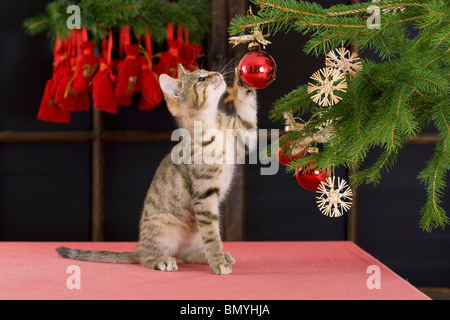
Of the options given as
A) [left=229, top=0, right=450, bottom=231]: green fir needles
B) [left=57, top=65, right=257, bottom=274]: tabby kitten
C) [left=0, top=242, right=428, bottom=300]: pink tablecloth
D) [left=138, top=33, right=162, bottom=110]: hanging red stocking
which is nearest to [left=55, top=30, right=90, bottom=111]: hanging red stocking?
[left=138, top=33, right=162, bottom=110]: hanging red stocking

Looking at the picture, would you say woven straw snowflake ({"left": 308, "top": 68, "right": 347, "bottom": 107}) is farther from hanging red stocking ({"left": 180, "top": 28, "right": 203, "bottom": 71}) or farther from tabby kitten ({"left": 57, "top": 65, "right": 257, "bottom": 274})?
hanging red stocking ({"left": 180, "top": 28, "right": 203, "bottom": 71})

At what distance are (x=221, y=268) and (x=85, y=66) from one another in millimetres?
1265

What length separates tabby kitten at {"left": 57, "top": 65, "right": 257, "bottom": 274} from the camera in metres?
1.42

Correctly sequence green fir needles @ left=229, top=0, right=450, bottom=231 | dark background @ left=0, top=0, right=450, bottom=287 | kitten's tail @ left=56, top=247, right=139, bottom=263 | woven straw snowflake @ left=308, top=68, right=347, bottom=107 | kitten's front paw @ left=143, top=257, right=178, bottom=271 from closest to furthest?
green fir needles @ left=229, top=0, right=450, bottom=231
woven straw snowflake @ left=308, top=68, right=347, bottom=107
kitten's front paw @ left=143, top=257, right=178, bottom=271
kitten's tail @ left=56, top=247, right=139, bottom=263
dark background @ left=0, top=0, right=450, bottom=287

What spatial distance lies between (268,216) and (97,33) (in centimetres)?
121

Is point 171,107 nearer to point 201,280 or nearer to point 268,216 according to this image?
point 201,280

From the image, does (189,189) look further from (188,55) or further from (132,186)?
(132,186)

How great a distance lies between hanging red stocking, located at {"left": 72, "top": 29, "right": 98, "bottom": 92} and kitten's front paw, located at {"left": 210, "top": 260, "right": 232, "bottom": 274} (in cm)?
Result: 121

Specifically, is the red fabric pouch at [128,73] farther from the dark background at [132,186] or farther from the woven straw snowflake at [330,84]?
the woven straw snowflake at [330,84]

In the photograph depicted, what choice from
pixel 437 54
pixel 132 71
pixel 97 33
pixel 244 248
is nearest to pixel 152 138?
pixel 132 71

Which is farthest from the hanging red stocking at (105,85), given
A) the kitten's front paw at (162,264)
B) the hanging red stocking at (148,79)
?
the kitten's front paw at (162,264)

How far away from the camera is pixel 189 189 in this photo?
1.45 meters

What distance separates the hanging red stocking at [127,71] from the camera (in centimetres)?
221

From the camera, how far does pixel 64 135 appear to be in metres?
2.47
